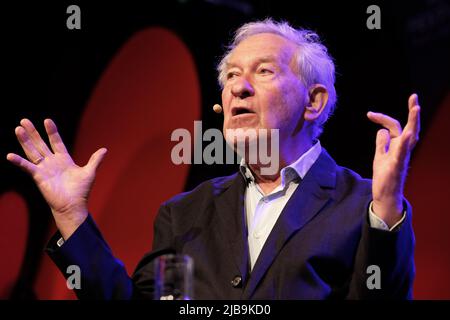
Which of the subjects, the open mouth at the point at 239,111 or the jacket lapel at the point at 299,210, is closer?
the jacket lapel at the point at 299,210

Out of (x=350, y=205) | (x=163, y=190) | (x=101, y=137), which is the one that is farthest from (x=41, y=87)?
(x=350, y=205)

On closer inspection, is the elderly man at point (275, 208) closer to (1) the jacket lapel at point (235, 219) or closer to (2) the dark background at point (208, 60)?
(1) the jacket lapel at point (235, 219)

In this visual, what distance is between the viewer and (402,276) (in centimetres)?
157

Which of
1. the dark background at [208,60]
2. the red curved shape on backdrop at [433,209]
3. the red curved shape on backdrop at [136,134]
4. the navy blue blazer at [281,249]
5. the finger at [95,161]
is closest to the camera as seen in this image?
the navy blue blazer at [281,249]

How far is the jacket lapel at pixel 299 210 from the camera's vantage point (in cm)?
172

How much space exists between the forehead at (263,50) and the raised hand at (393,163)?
2.29ft

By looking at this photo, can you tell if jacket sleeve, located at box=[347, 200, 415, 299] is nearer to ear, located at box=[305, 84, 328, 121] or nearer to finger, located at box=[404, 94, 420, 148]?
finger, located at box=[404, 94, 420, 148]

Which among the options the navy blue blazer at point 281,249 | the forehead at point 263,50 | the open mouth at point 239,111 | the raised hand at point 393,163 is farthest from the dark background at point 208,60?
the raised hand at point 393,163

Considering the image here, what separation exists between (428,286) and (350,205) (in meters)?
1.04

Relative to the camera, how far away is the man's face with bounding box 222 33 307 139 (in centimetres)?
204

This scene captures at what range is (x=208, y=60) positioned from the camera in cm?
320

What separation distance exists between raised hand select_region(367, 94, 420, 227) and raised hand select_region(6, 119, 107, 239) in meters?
0.80

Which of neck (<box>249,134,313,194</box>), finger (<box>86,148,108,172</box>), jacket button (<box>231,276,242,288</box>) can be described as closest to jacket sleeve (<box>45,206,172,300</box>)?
finger (<box>86,148,108,172</box>)

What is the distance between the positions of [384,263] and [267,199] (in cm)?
58
